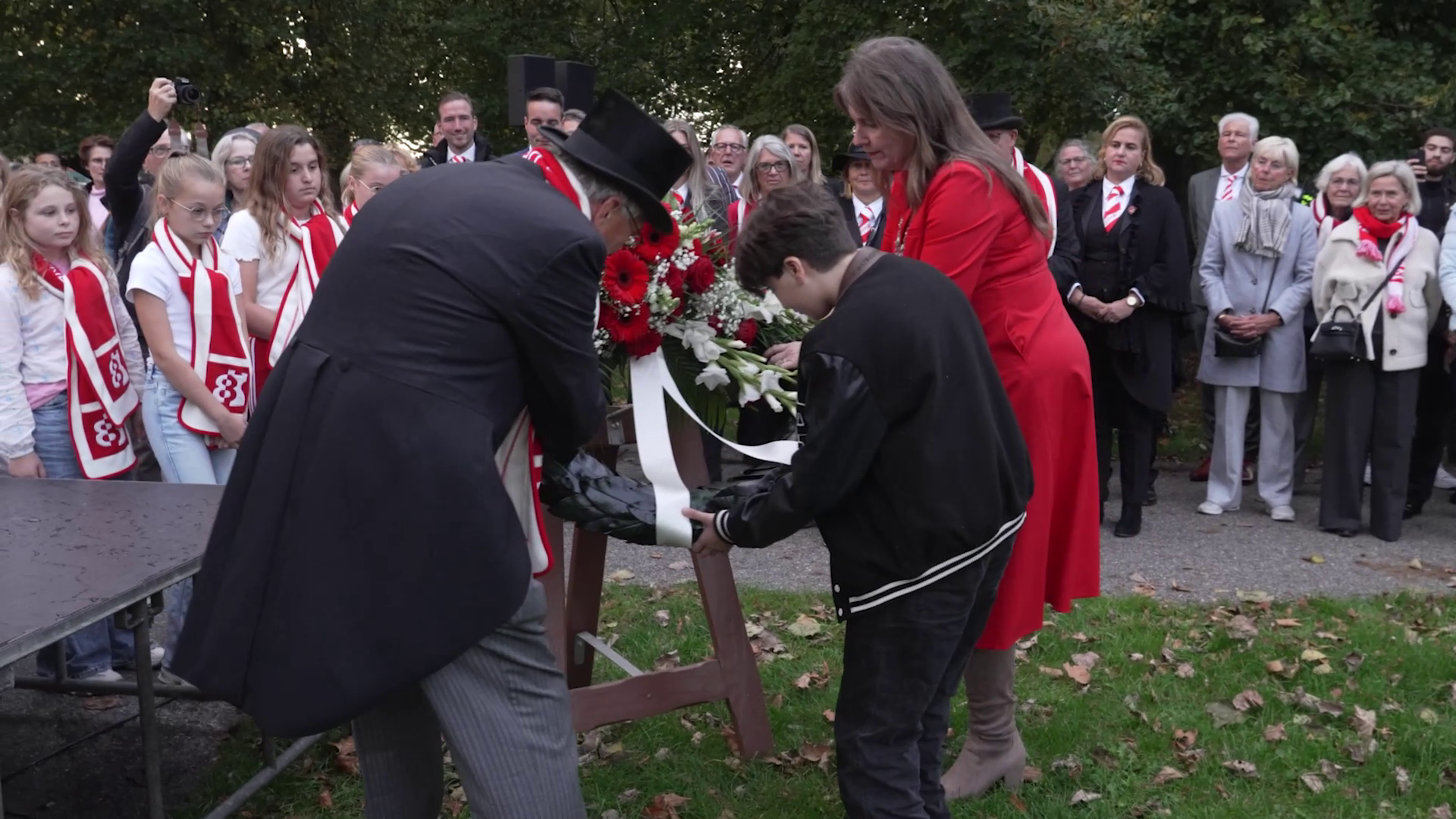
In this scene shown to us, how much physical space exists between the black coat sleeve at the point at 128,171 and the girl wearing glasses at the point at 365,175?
0.88 m

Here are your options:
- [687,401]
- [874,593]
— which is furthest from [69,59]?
[874,593]

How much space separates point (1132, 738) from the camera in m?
4.58

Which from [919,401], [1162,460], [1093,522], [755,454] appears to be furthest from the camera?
[1162,460]

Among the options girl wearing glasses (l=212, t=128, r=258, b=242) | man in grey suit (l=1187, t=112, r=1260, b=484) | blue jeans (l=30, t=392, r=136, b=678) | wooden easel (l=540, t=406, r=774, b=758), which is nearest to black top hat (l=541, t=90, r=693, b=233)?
wooden easel (l=540, t=406, r=774, b=758)

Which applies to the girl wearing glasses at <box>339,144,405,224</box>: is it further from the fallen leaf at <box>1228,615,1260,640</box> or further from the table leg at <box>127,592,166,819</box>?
the fallen leaf at <box>1228,615,1260,640</box>

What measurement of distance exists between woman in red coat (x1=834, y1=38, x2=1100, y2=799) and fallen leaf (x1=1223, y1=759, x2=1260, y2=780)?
739 millimetres

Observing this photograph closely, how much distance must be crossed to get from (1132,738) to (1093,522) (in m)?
0.99

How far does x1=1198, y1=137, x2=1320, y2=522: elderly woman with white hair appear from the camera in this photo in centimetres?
764

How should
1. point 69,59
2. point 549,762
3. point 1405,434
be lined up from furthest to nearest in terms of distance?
point 69,59 → point 1405,434 → point 549,762

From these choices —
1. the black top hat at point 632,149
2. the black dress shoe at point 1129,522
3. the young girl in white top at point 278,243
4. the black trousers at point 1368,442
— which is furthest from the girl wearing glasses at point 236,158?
the black trousers at point 1368,442

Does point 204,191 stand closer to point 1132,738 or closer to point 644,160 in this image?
point 644,160

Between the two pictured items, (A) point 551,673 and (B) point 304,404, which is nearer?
(B) point 304,404

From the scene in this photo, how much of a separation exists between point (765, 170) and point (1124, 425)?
8.23 ft

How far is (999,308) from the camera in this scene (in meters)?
3.87
